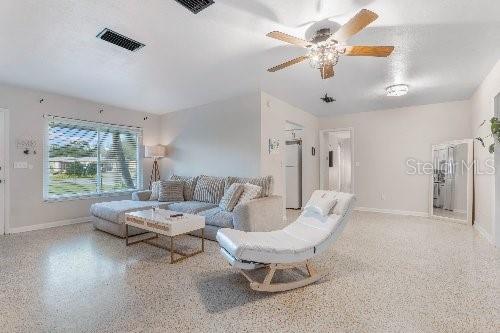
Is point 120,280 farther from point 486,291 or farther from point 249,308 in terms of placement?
point 486,291

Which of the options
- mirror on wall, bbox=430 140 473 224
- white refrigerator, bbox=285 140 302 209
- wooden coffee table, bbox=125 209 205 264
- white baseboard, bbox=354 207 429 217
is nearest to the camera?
wooden coffee table, bbox=125 209 205 264

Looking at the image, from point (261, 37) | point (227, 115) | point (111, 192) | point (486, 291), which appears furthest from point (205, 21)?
point (111, 192)

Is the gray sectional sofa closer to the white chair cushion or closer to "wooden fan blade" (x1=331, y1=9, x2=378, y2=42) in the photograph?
the white chair cushion

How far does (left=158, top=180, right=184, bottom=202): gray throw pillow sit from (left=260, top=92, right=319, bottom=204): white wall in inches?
62.8

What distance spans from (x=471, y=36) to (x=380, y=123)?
3344mm

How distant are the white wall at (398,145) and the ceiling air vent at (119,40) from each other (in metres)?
5.03

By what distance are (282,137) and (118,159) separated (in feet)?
11.7

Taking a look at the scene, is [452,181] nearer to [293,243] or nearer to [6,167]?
[293,243]

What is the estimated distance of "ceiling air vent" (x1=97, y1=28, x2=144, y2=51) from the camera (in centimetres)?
274

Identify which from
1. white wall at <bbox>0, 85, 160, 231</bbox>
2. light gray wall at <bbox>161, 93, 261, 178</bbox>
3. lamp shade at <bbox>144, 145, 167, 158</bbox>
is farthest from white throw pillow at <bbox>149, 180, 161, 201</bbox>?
white wall at <bbox>0, 85, 160, 231</bbox>

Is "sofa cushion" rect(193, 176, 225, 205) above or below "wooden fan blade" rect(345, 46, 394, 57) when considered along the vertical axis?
below

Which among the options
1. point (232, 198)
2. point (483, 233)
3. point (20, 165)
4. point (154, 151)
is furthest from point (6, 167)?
point (483, 233)

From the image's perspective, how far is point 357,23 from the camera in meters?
2.00

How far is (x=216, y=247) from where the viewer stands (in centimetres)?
344
